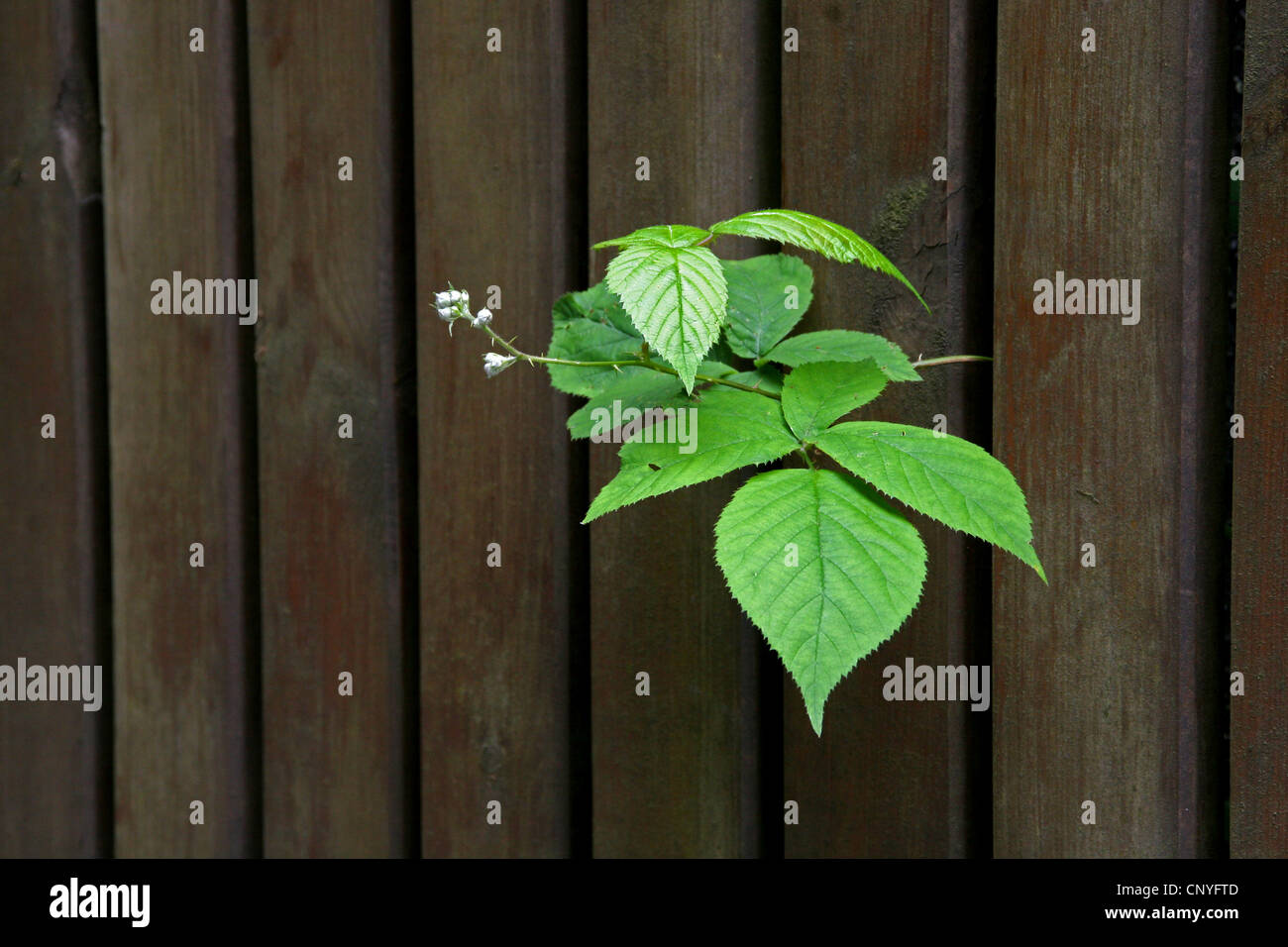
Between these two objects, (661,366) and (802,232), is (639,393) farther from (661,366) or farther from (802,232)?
(802,232)

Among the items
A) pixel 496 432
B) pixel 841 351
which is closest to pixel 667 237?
pixel 841 351

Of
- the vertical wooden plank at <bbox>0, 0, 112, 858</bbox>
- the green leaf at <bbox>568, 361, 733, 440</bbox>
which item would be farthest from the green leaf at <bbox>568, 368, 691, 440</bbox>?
the vertical wooden plank at <bbox>0, 0, 112, 858</bbox>

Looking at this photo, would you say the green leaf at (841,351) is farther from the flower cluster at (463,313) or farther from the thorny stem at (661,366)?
the flower cluster at (463,313)

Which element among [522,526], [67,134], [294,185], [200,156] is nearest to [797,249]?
[522,526]

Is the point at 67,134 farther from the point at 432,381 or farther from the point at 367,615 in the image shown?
the point at 367,615

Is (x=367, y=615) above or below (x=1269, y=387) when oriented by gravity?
below

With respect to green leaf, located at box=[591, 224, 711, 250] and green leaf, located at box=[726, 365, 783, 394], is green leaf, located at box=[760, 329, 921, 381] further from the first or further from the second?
green leaf, located at box=[591, 224, 711, 250]
